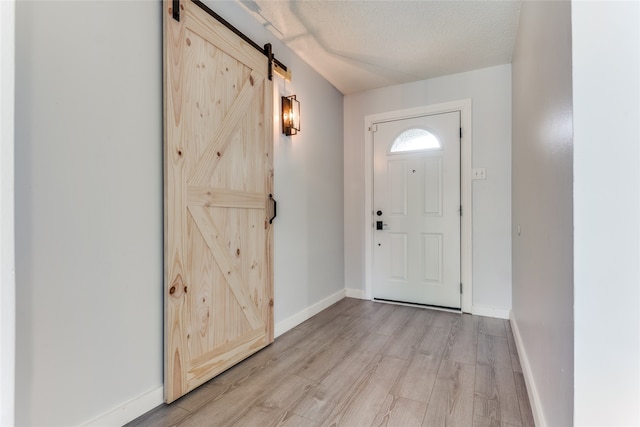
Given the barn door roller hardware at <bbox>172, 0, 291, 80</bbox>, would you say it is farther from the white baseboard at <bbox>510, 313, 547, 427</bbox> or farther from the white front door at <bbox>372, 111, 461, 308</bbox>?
the white baseboard at <bbox>510, 313, 547, 427</bbox>

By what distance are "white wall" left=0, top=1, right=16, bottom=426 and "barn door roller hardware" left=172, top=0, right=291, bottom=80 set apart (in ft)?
2.80

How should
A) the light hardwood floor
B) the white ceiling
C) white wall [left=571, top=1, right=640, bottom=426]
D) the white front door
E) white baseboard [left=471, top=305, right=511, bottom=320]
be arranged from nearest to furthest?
white wall [left=571, top=1, right=640, bottom=426]
the light hardwood floor
the white ceiling
white baseboard [left=471, top=305, right=511, bottom=320]
the white front door

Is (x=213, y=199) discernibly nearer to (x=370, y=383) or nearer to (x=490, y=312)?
(x=370, y=383)

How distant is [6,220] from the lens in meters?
0.99

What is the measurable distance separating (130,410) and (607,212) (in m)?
2.12

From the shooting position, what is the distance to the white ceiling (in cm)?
219

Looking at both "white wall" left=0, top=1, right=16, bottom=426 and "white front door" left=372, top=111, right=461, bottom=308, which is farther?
"white front door" left=372, top=111, right=461, bottom=308

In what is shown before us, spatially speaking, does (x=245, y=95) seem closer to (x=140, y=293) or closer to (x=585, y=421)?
(x=140, y=293)

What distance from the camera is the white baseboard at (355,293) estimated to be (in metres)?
3.71

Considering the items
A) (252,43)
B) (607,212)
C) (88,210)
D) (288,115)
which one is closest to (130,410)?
(88,210)

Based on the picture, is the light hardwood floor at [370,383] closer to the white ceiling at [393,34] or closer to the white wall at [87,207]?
the white wall at [87,207]

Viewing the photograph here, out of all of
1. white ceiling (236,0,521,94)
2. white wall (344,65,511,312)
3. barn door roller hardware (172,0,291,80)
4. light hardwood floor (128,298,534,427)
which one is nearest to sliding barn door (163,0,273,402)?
barn door roller hardware (172,0,291,80)

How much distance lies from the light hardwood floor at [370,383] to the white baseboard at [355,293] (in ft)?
2.94

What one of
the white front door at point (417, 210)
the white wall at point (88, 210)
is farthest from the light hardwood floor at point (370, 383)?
the white front door at point (417, 210)
